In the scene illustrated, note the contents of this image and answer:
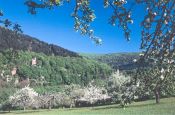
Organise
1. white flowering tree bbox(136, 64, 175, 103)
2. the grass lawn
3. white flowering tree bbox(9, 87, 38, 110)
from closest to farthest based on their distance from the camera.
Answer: white flowering tree bbox(136, 64, 175, 103) < the grass lawn < white flowering tree bbox(9, 87, 38, 110)

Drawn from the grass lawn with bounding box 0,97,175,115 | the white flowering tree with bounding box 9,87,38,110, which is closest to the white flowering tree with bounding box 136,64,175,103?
the grass lawn with bounding box 0,97,175,115

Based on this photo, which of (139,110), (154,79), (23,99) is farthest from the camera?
(23,99)

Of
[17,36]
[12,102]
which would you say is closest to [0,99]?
[12,102]

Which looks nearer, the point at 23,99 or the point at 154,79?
the point at 154,79

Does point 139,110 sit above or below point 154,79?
above

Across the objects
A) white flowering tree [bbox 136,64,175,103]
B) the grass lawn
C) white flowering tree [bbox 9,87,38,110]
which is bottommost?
white flowering tree [bbox 136,64,175,103]

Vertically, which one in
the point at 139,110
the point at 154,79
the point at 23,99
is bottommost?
the point at 154,79

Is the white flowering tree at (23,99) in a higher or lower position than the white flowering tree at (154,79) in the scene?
higher

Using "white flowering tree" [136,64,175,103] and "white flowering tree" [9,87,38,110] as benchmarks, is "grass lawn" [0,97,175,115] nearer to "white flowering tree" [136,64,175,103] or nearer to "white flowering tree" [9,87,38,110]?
"white flowering tree" [9,87,38,110]

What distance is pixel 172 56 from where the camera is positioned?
198 inches

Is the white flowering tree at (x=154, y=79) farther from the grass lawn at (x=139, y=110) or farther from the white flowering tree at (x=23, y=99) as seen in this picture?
the white flowering tree at (x=23, y=99)

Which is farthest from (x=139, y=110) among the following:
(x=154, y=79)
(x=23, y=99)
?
(x=23, y=99)

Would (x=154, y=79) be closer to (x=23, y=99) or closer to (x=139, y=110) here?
(x=139, y=110)

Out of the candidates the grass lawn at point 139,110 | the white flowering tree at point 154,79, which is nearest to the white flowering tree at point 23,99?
the grass lawn at point 139,110
